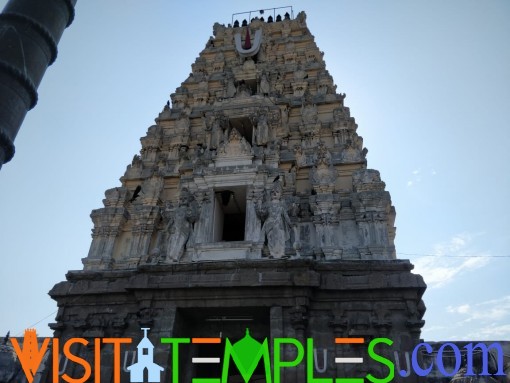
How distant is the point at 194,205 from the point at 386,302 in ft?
23.9

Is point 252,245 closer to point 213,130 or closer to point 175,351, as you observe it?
point 175,351

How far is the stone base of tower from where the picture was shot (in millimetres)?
10617

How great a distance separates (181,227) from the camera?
45.3ft

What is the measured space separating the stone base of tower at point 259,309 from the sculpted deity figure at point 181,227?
1191mm

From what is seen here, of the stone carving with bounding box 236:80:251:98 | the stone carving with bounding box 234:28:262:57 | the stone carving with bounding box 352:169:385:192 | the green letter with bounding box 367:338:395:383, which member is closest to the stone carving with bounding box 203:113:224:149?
the stone carving with bounding box 236:80:251:98

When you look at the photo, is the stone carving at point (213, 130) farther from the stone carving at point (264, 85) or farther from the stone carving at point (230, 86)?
the stone carving at point (264, 85)

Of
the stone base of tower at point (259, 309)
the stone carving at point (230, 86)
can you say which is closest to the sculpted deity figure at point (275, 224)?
the stone base of tower at point (259, 309)

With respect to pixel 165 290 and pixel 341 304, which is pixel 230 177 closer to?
pixel 165 290

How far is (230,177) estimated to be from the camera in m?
14.9

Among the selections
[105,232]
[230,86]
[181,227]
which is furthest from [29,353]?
[230,86]

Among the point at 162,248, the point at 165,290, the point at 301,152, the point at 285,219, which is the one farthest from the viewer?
the point at 301,152

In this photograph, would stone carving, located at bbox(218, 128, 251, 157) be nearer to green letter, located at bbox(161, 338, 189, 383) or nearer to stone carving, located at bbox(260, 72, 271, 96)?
stone carving, located at bbox(260, 72, 271, 96)

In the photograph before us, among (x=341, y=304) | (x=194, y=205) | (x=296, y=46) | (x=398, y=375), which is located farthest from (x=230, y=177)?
(x=296, y=46)

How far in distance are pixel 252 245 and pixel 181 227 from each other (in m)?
2.66
